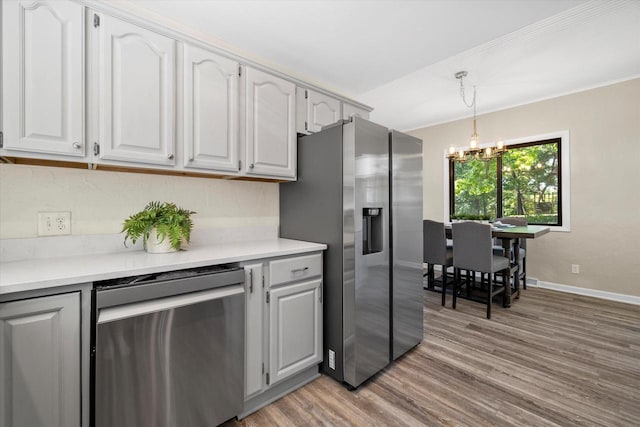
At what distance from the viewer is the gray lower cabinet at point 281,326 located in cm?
157

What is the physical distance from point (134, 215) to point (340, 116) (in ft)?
6.03

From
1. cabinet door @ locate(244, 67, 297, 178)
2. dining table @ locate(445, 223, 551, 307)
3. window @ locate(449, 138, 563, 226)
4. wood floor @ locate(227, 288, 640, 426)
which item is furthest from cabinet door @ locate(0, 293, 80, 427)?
window @ locate(449, 138, 563, 226)

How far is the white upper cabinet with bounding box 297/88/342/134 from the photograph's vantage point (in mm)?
2244

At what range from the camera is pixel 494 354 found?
2232 mm

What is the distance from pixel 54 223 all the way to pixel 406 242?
223cm

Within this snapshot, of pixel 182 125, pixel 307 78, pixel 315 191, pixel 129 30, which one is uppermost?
pixel 307 78

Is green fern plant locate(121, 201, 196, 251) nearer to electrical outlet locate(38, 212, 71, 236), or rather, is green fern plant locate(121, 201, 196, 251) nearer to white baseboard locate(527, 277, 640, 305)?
electrical outlet locate(38, 212, 71, 236)

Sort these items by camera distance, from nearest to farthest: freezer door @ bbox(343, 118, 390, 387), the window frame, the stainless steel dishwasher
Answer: the stainless steel dishwasher
freezer door @ bbox(343, 118, 390, 387)
the window frame

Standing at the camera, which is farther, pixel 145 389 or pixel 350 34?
pixel 350 34

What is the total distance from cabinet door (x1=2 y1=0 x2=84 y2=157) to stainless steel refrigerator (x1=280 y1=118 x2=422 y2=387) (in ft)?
4.39

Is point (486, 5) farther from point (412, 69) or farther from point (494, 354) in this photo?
point (494, 354)

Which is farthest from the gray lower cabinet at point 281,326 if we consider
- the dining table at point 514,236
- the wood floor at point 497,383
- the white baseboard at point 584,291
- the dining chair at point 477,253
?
the white baseboard at point 584,291

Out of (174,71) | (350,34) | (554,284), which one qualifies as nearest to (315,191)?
(174,71)

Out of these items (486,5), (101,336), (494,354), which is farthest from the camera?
(494,354)
